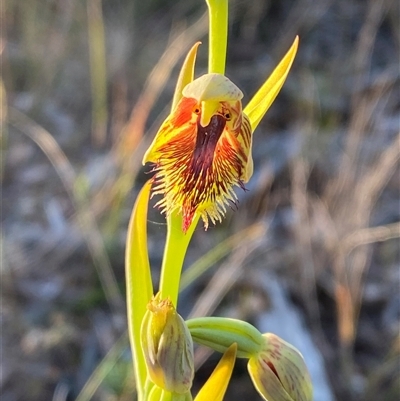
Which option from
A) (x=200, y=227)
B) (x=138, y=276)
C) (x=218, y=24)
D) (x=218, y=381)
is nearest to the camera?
(x=218, y=24)

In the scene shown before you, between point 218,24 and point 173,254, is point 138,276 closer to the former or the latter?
point 173,254

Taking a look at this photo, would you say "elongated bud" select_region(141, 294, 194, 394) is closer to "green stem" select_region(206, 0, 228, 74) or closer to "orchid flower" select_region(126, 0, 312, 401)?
"orchid flower" select_region(126, 0, 312, 401)

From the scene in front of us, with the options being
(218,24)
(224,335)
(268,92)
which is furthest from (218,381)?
(218,24)

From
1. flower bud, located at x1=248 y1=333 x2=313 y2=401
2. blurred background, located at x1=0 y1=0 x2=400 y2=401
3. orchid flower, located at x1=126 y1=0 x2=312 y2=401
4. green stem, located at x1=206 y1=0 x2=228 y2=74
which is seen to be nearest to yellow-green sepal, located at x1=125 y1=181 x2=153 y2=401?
orchid flower, located at x1=126 y1=0 x2=312 y2=401

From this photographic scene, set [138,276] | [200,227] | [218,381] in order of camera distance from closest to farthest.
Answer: [218,381] → [138,276] → [200,227]

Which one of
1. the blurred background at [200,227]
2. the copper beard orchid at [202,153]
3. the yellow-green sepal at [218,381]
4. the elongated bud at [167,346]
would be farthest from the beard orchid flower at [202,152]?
the blurred background at [200,227]

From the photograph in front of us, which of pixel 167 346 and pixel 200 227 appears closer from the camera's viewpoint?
pixel 167 346

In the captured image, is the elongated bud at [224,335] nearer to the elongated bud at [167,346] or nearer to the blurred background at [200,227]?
the elongated bud at [167,346]
